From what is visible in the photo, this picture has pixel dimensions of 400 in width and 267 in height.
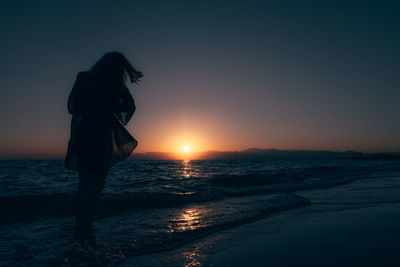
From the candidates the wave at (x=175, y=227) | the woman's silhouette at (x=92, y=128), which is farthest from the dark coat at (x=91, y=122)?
the wave at (x=175, y=227)

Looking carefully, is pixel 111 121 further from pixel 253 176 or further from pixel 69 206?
pixel 253 176

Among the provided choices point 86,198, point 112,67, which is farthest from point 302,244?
point 112,67

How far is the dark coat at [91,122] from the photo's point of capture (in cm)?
294

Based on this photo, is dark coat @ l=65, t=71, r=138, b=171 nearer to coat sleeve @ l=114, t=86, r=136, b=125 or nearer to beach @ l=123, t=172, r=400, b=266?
coat sleeve @ l=114, t=86, r=136, b=125

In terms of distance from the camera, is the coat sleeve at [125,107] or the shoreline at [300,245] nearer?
the shoreline at [300,245]

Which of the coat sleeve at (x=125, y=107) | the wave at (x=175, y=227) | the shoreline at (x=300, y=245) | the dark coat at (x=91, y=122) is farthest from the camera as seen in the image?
the coat sleeve at (x=125, y=107)

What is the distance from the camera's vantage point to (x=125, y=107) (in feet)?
10.9

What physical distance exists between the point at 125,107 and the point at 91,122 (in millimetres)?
488

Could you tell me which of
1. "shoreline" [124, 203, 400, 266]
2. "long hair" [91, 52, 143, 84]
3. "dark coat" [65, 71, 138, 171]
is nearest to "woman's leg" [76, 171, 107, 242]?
"dark coat" [65, 71, 138, 171]

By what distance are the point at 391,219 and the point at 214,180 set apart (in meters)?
8.34

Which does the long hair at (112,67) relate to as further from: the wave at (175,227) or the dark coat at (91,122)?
the wave at (175,227)

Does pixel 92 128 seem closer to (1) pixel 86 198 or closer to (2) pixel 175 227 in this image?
(1) pixel 86 198

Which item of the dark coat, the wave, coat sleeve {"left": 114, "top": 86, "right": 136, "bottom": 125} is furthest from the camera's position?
coat sleeve {"left": 114, "top": 86, "right": 136, "bottom": 125}

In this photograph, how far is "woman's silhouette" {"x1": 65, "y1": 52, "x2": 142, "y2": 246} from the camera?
295 centimetres
